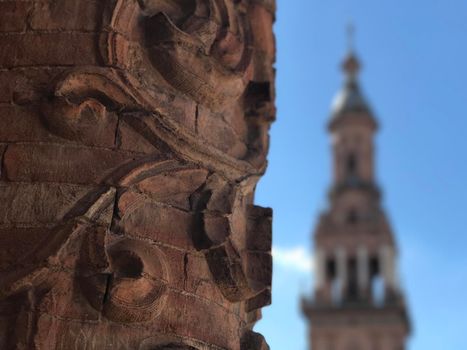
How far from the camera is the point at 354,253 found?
5562cm

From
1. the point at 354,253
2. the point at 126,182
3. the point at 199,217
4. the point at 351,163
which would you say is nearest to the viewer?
the point at 126,182

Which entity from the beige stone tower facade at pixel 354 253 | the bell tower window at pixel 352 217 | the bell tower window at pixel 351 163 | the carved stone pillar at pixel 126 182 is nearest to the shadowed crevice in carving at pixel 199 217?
the carved stone pillar at pixel 126 182

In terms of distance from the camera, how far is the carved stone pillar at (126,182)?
14.6ft

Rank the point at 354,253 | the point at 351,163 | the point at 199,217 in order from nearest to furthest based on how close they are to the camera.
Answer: the point at 199,217, the point at 354,253, the point at 351,163

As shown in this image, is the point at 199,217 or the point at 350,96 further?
the point at 350,96

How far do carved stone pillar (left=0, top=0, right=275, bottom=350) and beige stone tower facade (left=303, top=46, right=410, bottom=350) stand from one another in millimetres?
48129

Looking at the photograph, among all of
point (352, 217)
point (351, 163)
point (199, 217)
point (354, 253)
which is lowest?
point (199, 217)

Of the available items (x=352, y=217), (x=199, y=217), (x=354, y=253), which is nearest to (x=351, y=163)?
(x=352, y=217)

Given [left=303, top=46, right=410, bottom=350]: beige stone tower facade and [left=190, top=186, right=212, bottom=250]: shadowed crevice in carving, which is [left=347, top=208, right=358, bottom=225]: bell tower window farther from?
[left=190, top=186, right=212, bottom=250]: shadowed crevice in carving

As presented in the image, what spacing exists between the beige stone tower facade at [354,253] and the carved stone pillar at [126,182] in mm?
48129

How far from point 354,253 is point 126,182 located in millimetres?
51536

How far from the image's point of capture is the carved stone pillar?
4.45 m

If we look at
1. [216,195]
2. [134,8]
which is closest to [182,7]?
[134,8]

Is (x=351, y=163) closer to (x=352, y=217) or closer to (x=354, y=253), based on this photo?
(x=352, y=217)
